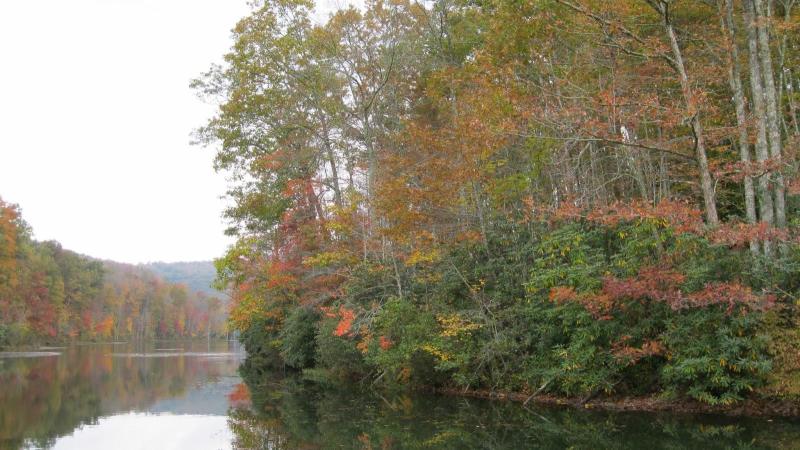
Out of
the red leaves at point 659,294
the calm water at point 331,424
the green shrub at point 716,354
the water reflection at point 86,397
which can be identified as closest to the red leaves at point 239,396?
the calm water at point 331,424

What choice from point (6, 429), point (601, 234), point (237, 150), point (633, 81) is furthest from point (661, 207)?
point (237, 150)

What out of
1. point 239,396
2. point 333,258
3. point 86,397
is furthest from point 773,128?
point 86,397

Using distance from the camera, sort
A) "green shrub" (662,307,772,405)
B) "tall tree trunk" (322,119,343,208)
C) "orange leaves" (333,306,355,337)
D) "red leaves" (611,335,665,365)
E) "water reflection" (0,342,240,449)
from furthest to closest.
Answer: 1. "tall tree trunk" (322,119,343,208)
2. "orange leaves" (333,306,355,337)
3. "water reflection" (0,342,240,449)
4. "red leaves" (611,335,665,365)
5. "green shrub" (662,307,772,405)

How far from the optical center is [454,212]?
14422 mm

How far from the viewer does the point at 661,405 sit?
37.0 ft

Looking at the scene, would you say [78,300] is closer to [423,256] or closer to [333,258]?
[333,258]

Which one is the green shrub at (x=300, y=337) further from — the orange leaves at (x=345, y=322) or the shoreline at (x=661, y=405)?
the shoreline at (x=661, y=405)

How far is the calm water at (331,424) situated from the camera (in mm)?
9078

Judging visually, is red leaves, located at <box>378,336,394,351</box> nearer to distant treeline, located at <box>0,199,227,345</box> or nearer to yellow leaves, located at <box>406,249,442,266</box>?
yellow leaves, located at <box>406,249,442,266</box>

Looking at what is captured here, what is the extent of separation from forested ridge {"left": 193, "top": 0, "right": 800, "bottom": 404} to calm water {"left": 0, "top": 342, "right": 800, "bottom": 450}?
3.43 ft

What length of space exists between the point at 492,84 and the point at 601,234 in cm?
419

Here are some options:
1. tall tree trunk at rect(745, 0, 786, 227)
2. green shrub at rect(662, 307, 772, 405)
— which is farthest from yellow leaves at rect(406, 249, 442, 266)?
tall tree trunk at rect(745, 0, 786, 227)

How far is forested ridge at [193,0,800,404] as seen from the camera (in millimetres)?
10227

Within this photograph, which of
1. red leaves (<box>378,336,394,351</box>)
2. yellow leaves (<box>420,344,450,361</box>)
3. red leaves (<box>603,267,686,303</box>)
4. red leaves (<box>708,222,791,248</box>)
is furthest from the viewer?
red leaves (<box>378,336,394,351</box>)
